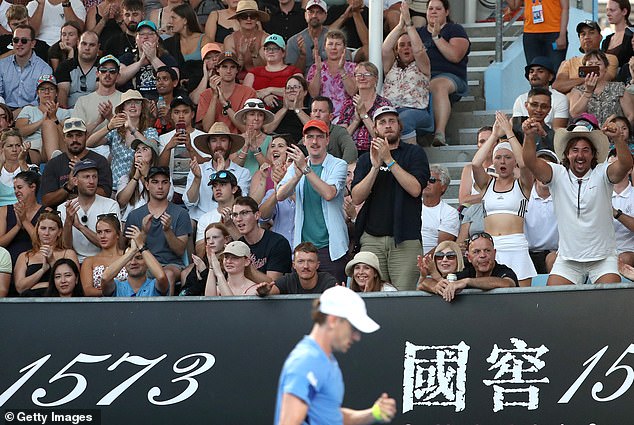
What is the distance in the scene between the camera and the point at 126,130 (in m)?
13.4

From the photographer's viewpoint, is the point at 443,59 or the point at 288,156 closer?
the point at 288,156

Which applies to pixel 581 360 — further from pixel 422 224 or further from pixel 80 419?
pixel 80 419

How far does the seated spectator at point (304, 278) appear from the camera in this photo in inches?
429

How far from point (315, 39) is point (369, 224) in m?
3.42

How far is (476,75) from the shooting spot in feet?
50.5

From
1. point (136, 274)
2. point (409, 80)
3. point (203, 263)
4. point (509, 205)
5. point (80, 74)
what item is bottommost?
point (136, 274)

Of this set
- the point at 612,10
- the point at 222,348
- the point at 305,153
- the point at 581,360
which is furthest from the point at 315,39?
the point at 581,360

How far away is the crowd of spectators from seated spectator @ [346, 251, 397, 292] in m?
0.02

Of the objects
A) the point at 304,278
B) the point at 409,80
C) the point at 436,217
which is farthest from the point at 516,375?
the point at 409,80

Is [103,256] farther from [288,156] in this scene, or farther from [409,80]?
[409,80]

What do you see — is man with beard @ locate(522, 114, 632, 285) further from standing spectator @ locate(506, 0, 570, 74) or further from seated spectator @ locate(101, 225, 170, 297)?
standing spectator @ locate(506, 0, 570, 74)

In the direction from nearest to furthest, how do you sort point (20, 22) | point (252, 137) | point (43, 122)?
1. point (252, 137)
2. point (43, 122)
3. point (20, 22)

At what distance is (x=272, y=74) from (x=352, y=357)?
179 inches

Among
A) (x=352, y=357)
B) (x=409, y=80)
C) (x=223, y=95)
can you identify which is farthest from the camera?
(x=223, y=95)
